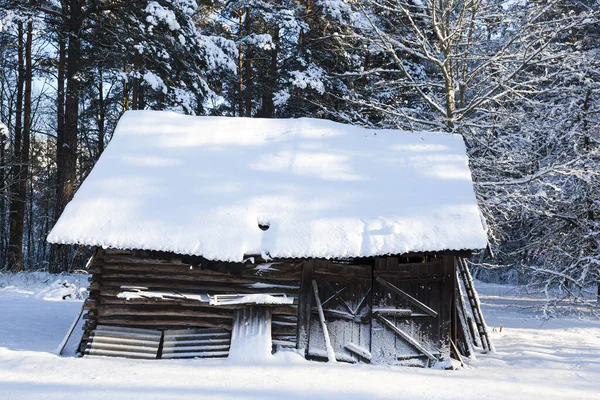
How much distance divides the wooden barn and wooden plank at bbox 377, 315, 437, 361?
26 mm

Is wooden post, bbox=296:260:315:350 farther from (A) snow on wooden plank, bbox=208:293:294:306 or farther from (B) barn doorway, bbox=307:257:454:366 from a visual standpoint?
(A) snow on wooden plank, bbox=208:293:294:306

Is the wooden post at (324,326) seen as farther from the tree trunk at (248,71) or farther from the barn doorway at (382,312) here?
the tree trunk at (248,71)

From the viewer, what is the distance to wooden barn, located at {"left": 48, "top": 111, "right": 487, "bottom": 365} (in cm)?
921

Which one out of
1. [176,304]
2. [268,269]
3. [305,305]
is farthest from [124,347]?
[305,305]

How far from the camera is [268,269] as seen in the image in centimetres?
958

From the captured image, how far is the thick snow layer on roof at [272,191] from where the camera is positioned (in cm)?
919

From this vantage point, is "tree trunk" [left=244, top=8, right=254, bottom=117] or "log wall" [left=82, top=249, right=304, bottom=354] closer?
"log wall" [left=82, top=249, right=304, bottom=354]

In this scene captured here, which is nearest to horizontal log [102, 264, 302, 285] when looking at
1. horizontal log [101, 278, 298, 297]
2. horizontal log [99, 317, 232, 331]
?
horizontal log [101, 278, 298, 297]

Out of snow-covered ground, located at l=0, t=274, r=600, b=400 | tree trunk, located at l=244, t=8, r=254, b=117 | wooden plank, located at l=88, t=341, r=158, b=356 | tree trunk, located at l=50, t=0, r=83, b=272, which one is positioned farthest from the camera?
tree trunk, located at l=244, t=8, r=254, b=117

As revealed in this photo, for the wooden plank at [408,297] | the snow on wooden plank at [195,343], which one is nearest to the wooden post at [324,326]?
the wooden plank at [408,297]

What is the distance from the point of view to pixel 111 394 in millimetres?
6789

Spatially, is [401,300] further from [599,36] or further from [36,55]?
[36,55]

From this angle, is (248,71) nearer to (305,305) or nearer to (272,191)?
A: (272,191)

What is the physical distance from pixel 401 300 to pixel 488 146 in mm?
5194
